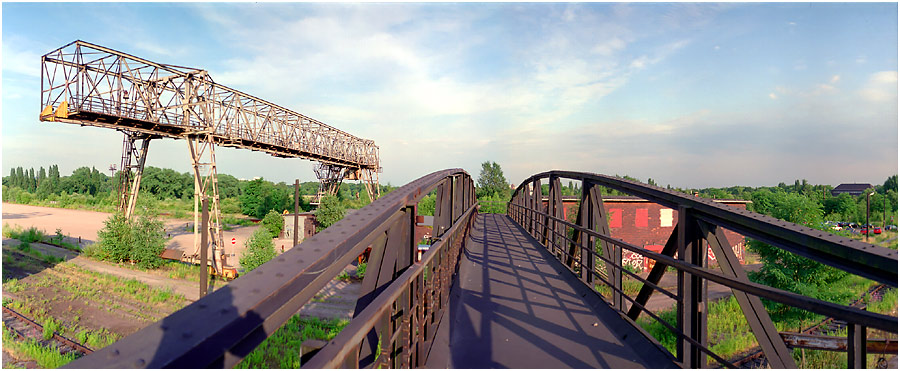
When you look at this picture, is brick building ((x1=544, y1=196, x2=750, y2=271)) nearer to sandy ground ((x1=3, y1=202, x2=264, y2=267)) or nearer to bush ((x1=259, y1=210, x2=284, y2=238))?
sandy ground ((x1=3, y1=202, x2=264, y2=267))

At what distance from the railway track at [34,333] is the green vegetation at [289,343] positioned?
16.0 ft

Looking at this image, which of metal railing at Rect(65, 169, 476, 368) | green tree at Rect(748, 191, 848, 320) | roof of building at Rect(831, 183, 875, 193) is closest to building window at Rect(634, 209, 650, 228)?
green tree at Rect(748, 191, 848, 320)

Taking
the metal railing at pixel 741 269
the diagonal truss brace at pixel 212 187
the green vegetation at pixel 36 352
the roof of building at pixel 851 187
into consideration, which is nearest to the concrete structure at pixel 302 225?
the diagonal truss brace at pixel 212 187

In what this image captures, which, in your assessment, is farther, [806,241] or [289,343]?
[289,343]

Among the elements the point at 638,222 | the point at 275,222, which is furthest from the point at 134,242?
the point at 638,222

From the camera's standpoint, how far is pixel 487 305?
4.36 metres

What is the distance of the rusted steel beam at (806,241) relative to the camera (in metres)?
1.64

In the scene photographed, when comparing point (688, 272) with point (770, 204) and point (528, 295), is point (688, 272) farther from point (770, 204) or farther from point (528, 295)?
point (770, 204)

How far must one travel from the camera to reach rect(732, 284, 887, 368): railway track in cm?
1146

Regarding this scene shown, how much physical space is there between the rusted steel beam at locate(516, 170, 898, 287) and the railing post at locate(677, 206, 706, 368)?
13cm

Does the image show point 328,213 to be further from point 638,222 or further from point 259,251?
point 638,222

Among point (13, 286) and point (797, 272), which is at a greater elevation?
point (797, 272)

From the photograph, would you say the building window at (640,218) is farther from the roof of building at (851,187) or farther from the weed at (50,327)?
the roof of building at (851,187)

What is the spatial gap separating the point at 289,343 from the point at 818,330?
783 inches
